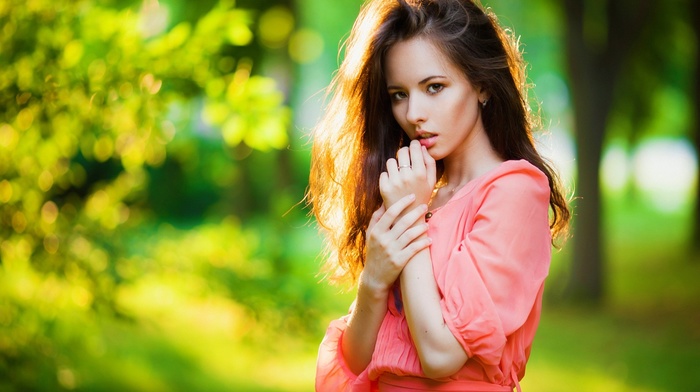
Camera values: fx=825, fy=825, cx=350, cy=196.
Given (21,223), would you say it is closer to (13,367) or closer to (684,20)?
(13,367)

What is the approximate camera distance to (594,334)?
8.66 meters

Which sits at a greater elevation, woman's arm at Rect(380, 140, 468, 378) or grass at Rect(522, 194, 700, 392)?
grass at Rect(522, 194, 700, 392)

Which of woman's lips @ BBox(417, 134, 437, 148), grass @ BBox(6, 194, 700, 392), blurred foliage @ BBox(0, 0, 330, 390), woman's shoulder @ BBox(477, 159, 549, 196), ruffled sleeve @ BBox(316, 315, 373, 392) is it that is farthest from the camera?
grass @ BBox(6, 194, 700, 392)

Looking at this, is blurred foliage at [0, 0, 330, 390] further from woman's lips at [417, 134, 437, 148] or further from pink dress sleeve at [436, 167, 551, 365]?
pink dress sleeve at [436, 167, 551, 365]

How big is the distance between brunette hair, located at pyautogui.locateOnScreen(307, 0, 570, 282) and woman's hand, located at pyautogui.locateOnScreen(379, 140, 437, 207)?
0.19m

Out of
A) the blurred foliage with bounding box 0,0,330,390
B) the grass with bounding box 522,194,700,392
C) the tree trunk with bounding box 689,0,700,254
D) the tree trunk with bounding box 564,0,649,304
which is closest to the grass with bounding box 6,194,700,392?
the grass with bounding box 522,194,700,392

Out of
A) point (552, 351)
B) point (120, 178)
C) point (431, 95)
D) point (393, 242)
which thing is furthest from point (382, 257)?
point (552, 351)

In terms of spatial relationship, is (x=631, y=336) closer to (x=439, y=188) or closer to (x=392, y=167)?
(x=439, y=188)

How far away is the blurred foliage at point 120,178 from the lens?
3.71 m

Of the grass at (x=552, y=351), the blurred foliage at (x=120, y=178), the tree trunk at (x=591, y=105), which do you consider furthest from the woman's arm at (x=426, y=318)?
the tree trunk at (x=591, y=105)

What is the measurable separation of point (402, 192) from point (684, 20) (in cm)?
1050

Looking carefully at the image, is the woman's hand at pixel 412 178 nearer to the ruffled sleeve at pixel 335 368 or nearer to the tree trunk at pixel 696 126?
the ruffled sleeve at pixel 335 368

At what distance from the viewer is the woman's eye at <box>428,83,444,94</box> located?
216 centimetres

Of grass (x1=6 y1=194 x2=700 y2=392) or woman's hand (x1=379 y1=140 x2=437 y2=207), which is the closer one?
woman's hand (x1=379 y1=140 x2=437 y2=207)
